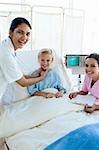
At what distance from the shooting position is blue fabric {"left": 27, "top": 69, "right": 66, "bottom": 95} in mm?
2307

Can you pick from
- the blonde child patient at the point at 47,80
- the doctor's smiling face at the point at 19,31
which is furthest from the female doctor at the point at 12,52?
the blonde child patient at the point at 47,80

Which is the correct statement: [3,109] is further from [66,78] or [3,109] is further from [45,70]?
[66,78]

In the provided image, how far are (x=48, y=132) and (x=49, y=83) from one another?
0.78m

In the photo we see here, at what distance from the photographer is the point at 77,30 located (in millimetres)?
3994

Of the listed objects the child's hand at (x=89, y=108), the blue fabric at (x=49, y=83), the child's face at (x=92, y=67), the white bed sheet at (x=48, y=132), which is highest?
the child's face at (x=92, y=67)

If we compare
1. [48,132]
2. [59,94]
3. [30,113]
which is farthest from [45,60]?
[48,132]

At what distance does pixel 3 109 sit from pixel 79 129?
82 centimetres

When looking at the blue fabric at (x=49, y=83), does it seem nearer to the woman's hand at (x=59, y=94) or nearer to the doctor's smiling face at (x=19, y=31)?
the woman's hand at (x=59, y=94)

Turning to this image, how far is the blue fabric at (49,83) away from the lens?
7.57ft

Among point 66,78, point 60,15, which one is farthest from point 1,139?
point 60,15

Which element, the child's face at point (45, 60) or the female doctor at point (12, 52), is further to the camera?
the child's face at point (45, 60)

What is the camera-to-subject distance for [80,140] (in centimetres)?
137

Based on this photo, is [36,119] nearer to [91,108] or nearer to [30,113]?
[30,113]

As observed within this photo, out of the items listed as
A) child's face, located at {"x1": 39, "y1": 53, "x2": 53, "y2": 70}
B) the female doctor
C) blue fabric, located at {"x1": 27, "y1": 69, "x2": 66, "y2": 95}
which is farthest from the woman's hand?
the female doctor
